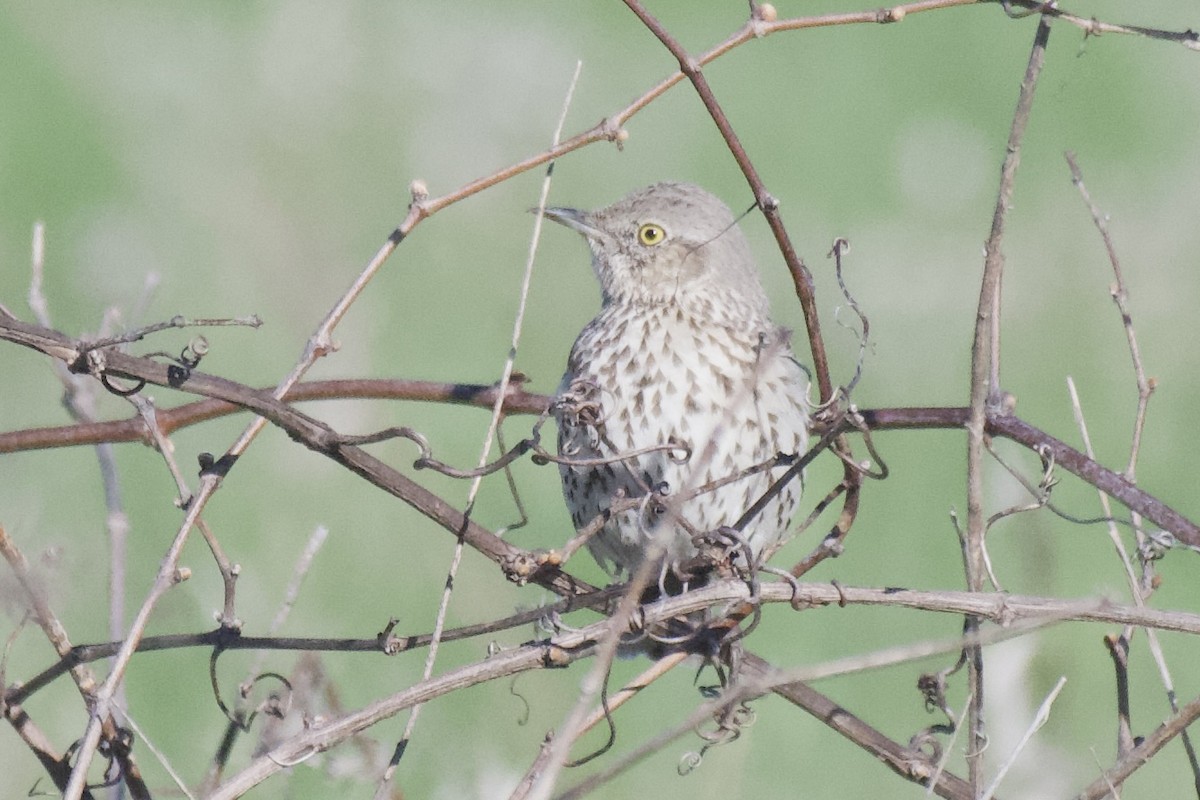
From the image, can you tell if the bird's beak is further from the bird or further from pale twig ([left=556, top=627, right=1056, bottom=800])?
pale twig ([left=556, top=627, right=1056, bottom=800])

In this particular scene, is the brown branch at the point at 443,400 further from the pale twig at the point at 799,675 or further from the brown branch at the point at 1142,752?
the pale twig at the point at 799,675

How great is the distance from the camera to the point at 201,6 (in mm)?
10156

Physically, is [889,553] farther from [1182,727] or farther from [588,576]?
[1182,727]

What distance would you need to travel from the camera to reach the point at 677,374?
425 cm

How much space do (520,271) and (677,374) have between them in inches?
164

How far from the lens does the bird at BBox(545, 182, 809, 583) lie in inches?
161

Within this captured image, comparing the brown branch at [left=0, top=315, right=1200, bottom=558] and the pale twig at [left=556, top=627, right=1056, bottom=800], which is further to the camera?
the brown branch at [left=0, top=315, right=1200, bottom=558]

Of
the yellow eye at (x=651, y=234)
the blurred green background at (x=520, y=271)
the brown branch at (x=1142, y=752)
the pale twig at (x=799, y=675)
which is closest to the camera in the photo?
the pale twig at (x=799, y=675)

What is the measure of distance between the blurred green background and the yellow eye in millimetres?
1182

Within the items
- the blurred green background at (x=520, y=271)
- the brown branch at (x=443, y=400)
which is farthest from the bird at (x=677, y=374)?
the blurred green background at (x=520, y=271)

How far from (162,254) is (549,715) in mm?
3934

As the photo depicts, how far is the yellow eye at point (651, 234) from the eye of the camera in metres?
4.73

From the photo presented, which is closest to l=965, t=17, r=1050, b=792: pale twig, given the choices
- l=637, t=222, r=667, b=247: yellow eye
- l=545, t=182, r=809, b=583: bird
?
l=545, t=182, r=809, b=583: bird

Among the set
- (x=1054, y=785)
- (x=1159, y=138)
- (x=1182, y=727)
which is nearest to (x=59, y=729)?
(x=1054, y=785)
